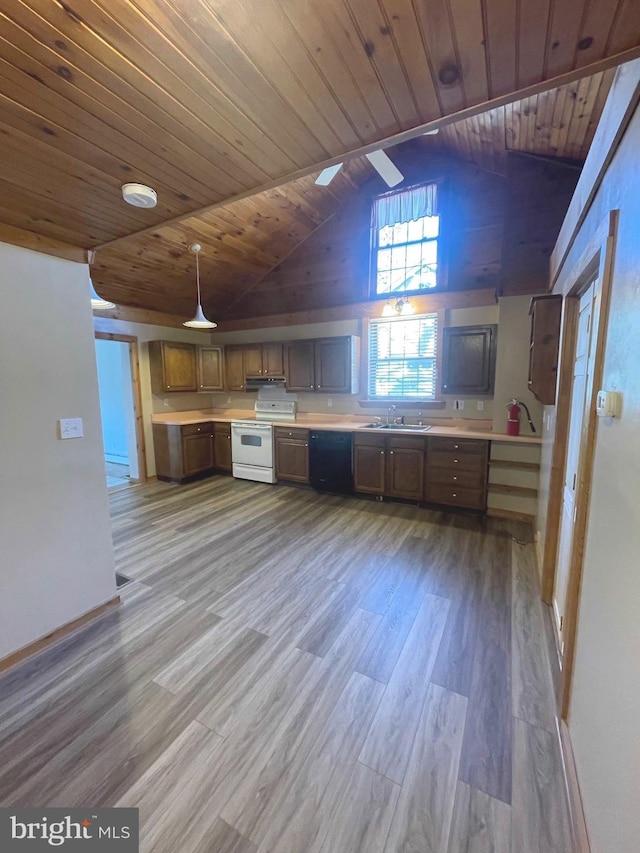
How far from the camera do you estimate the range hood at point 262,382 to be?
17.9 feet

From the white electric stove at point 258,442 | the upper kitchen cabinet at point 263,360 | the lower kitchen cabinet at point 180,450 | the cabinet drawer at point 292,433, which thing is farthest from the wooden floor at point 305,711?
the upper kitchen cabinet at point 263,360

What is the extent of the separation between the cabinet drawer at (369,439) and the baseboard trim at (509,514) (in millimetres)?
1429

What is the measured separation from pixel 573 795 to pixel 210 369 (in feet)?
19.3

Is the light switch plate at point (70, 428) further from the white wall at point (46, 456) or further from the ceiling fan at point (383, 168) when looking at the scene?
the ceiling fan at point (383, 168)

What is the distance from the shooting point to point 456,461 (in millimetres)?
3910

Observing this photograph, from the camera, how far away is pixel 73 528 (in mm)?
2205

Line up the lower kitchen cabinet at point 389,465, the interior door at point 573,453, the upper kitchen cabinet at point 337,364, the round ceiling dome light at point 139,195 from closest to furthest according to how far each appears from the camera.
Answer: the round ceiling dome light at point 139,195 < the interior door at point 573,453 < the lower kitchen cabinet at point 389,465 < the upper kitchen cabinet at point 337,364

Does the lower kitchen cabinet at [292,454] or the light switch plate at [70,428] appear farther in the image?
the lower kitchen cabinet at [292,454]

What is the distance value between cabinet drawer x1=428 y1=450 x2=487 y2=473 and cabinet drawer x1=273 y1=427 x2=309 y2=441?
5.73ft

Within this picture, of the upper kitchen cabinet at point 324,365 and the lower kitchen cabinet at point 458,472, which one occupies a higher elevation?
the upper kitchen cabinet at point 324,365

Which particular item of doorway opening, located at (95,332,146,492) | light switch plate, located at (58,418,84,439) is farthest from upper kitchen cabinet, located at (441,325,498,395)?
doorway opening, located at (95,332,146,492)

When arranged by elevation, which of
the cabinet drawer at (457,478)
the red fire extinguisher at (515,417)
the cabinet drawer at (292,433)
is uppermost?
the red fire extinguisher at (515,417)

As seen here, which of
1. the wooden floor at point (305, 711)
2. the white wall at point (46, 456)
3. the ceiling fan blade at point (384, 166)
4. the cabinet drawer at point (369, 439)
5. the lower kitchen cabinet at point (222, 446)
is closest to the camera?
the wooden floor at point (305, 711)

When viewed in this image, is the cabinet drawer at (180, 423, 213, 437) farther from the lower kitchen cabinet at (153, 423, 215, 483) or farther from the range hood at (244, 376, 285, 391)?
the range hood at (244, 376, 285, 391)
